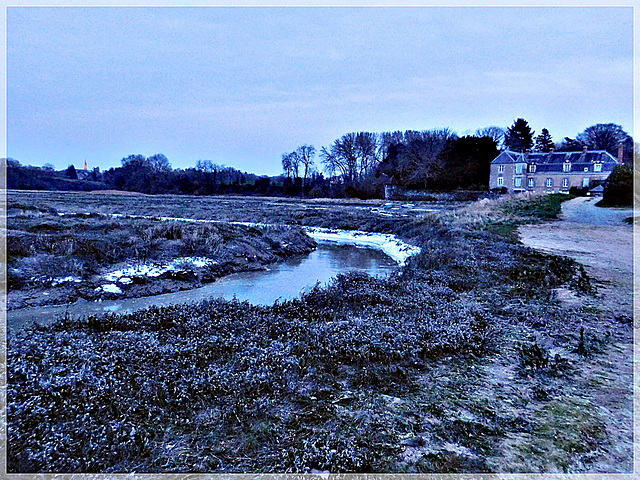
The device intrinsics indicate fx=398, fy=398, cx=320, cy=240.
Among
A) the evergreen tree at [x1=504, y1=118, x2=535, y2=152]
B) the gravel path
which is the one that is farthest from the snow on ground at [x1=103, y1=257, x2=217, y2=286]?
the evergreen tree at [x1=504, y1=118, x2=535, y2=152]

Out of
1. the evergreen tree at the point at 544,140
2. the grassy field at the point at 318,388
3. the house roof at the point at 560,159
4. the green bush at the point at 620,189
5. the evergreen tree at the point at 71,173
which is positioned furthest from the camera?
the evergreen tree at the point at 71,173

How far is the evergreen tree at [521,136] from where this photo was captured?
232 ft

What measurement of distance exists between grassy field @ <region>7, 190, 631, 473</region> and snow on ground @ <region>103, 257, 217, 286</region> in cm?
373

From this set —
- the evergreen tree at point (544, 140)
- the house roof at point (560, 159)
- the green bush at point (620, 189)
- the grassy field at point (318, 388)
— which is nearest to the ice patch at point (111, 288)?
the grassy field at point (318, 388)

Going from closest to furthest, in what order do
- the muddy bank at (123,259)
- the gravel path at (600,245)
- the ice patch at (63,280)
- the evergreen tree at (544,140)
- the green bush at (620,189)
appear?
the gravel path at (600,245)
the muddy bank at (123,259)
the ice patch at (63,280)
the green bush at (620,189)
the evergreen tree at (544,140)

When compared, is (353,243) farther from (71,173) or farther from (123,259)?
(71,173)

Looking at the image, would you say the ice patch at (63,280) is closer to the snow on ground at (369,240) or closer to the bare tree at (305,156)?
the snow on ground at (369,240)

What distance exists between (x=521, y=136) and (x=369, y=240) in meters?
62.8

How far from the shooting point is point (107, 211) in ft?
119

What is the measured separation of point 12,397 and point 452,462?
14.6 feet

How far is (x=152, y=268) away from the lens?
11641 mm

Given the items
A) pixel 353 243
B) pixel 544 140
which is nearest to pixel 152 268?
pixel 353 243

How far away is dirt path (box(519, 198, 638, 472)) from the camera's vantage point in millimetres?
3605

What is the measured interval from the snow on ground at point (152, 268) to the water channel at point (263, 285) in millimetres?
1137
